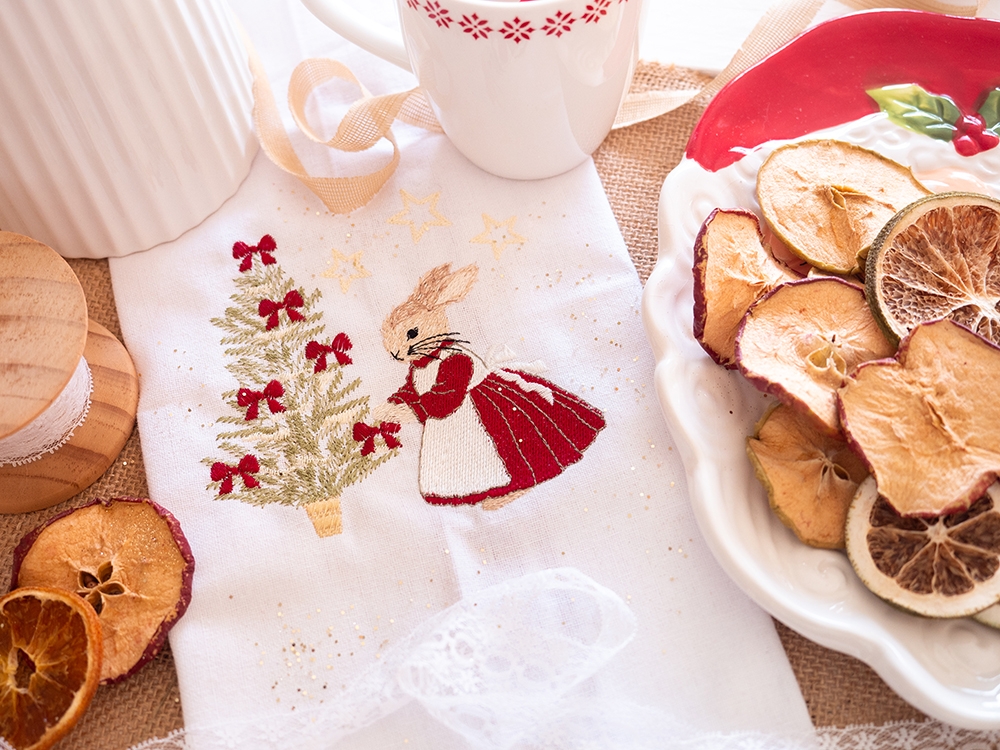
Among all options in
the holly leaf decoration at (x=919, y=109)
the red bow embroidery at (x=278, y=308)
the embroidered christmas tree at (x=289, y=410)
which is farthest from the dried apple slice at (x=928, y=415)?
the red bow embroidery at (x=278, y=308)

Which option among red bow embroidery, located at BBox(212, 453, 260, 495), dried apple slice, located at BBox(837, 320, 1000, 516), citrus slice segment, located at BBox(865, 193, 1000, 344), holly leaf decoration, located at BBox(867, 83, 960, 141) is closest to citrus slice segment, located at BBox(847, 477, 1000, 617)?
dried apple slice, located at BBox(837, 320, 1000, 516)

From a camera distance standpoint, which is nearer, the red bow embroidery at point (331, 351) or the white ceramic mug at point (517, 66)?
the white ceramic mug at point (517, 66)

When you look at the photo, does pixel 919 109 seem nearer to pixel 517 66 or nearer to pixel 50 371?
pixel 517 66

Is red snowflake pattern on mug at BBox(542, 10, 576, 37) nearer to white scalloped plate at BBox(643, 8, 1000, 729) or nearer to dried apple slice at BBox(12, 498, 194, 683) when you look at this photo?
white scalloped plate at BBox(643, 8, 1000, 729)

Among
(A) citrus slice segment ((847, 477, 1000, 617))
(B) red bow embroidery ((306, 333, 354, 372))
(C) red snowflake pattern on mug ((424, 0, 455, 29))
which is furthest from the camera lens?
(B) red bow embroidery ((306, 333, 354, 372))

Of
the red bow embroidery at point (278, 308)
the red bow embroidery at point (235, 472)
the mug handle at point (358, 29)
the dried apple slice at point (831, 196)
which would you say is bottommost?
the red bow embroidery at point (235, 472)

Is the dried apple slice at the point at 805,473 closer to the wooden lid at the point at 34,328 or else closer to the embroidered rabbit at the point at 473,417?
the embroidered rabbit at the point at 473,417

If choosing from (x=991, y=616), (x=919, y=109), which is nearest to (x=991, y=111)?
(x=919, y=109)
